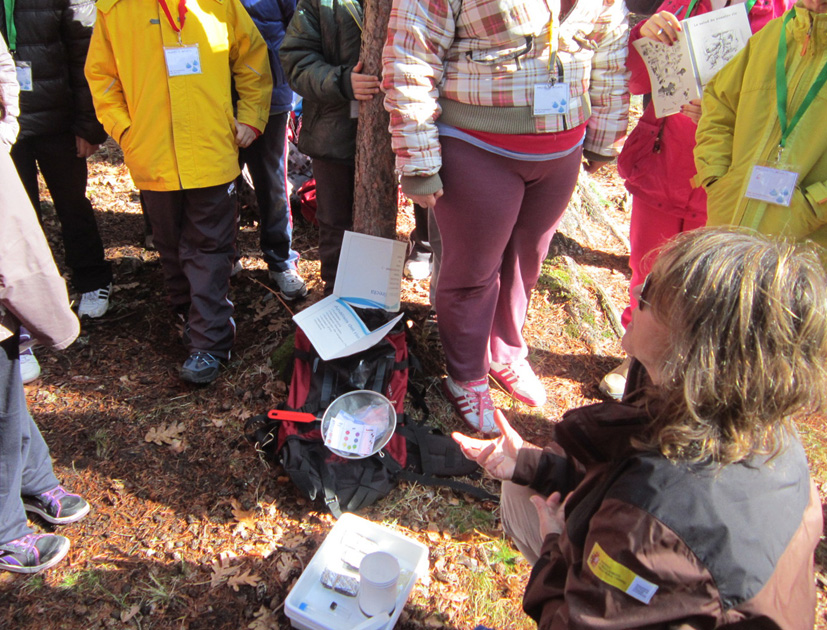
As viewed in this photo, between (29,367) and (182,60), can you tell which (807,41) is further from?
(29,367)

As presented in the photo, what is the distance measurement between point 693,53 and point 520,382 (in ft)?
5.90

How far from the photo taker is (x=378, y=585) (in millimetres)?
2152

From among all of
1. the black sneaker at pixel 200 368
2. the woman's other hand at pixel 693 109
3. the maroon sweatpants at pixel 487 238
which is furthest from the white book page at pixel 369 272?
the woman's other hand at pixel 693 109

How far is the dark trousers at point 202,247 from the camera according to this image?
10.5 feet

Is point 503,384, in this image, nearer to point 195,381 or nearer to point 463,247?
point 463,247

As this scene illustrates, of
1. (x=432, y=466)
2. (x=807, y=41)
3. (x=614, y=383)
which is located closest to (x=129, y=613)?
(x=432, y=466)

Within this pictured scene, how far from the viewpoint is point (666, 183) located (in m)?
2.94

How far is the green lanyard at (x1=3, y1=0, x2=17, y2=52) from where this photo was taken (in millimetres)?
3107

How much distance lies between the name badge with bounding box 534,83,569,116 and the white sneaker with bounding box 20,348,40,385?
2.98 metres

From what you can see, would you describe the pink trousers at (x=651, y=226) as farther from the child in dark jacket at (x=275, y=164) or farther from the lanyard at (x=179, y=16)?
the lanyard at (x=179, y=16)

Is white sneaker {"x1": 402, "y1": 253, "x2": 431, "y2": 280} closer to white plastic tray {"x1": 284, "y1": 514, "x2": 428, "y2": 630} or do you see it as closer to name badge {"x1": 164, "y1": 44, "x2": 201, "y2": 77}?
name badge {"x1": 164, "y1": 44, "x2": 201, "y2": 77}

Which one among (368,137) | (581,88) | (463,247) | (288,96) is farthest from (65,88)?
(581,88)

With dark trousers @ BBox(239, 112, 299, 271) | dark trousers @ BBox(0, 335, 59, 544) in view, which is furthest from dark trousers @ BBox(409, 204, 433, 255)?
dark trousers @ BBox(0, 335, 59, 544)

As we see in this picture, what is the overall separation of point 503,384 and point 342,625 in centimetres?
165
